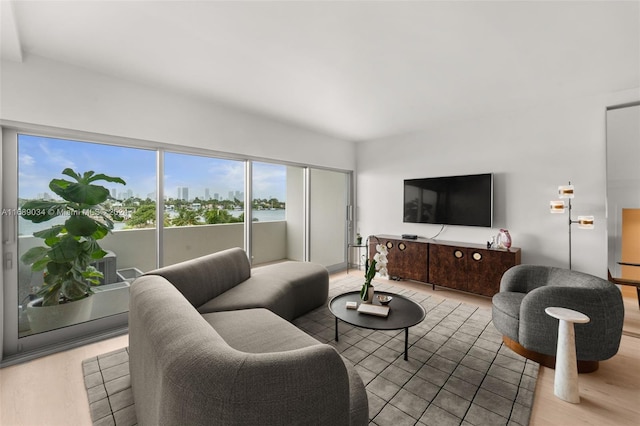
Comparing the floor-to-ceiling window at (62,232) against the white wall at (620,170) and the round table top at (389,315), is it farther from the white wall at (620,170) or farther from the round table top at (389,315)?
the white wall at (620,170)

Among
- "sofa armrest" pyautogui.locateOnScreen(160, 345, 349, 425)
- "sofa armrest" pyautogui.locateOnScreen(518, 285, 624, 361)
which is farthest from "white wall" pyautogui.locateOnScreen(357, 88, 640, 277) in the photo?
"sofa armrest" pyautogui.locateOnScreen(160, 345, 349, 425)

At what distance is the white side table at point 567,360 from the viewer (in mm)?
1772

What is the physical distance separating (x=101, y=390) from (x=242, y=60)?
279 cm

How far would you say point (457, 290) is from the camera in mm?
3986

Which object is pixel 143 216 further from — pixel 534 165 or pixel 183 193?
pixel 534 165

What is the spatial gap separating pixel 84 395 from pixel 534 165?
17.1 ft

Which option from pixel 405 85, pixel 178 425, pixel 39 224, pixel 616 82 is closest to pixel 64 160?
pixel 39 224

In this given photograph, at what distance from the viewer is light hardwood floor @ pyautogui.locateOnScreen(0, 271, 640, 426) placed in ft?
5.42

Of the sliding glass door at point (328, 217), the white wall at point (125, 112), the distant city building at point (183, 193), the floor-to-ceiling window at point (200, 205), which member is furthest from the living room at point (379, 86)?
the sliding glass door at point (328, 217)

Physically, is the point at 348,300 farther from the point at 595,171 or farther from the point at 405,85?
the point at 595,171

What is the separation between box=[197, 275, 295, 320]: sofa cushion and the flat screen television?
110 inches

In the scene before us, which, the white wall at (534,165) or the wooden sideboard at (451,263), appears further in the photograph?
the wooden sideboard at (451,263)

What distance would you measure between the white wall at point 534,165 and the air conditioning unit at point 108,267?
4226 mm

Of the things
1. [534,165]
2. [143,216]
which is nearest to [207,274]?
[143,216]
